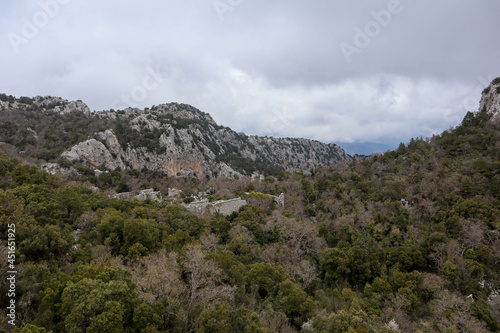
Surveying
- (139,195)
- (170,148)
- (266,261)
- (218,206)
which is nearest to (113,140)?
(170,148)

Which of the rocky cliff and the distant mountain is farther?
the distant mountain

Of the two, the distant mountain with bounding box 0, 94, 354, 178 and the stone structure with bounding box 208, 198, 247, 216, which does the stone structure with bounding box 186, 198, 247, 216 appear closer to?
the stone structure with bounding box 208, 198, 247, 216

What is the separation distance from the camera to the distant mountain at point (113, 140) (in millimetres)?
46250

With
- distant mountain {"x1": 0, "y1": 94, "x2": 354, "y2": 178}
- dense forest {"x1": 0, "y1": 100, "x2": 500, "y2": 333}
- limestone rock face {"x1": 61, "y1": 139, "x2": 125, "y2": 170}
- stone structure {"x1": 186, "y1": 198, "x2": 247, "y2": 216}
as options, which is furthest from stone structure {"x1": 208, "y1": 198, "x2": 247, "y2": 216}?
limestone rock face {"x1": 61, "y1": 139, "x2": 125, "y2": 170}

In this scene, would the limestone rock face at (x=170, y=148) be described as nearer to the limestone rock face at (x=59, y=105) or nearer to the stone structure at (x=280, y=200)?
the limestone rock face at (x=59, y=105)

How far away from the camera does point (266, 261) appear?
2181 cm

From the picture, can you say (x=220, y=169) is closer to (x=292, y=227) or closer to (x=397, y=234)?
(x=292, y=227)

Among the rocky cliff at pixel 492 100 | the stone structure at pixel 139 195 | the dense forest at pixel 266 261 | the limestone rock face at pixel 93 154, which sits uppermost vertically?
the rocky cliff at pixel 492 100

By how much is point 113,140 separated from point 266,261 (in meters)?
44.4

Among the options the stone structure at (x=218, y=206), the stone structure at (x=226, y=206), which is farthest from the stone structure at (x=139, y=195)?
the stone structure at (x=226, y=206)

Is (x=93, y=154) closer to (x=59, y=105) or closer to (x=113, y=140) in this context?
(x=113, y=140)

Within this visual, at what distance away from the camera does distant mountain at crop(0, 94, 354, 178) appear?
4625cm

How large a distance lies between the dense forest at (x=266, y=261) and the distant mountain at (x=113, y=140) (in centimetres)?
2436

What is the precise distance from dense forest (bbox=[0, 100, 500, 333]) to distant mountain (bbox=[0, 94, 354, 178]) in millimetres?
24364
